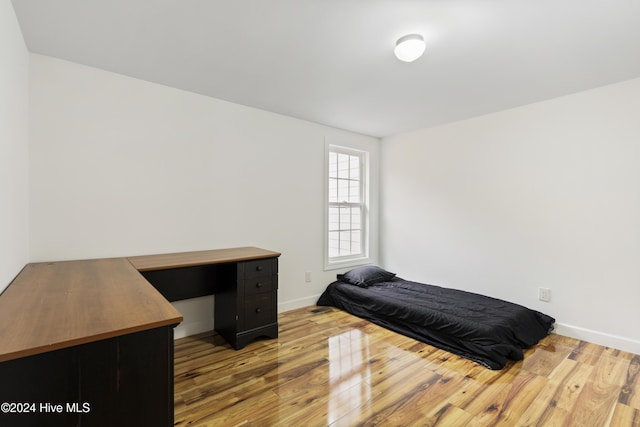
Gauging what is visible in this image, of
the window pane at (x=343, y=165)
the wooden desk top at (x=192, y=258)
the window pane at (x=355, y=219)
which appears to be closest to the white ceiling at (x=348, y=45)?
the window pane at (x=343, y=165)

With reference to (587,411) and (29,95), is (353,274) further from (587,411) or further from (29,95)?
(29,95)

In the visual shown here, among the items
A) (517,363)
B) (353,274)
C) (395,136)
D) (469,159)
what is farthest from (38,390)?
(395,136)

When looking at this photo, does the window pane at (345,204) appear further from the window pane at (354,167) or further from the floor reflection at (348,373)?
the floor reflection at (348,373)

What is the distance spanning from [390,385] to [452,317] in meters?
0.97

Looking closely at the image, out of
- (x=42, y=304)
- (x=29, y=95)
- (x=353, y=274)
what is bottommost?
(x=353, y=274)

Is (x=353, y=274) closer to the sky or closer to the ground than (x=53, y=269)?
closer to the ground

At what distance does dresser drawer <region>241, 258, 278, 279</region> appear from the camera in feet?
8.23

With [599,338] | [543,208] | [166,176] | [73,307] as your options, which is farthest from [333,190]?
[73,307]

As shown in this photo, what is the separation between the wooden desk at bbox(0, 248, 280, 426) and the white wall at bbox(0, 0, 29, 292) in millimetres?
407

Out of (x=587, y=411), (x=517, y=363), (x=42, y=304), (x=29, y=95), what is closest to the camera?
(x=42, y=304)

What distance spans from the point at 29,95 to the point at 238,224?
1795 millimetres

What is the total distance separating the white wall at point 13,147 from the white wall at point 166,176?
16 cm

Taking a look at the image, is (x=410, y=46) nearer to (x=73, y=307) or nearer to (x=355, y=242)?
(x=73, y=307)

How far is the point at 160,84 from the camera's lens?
255cm
